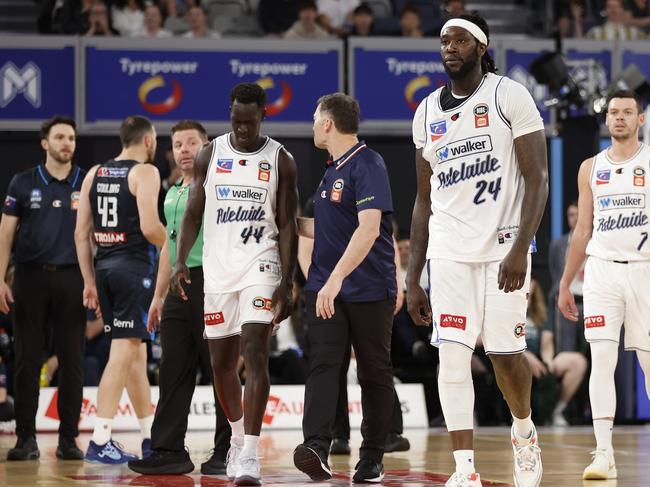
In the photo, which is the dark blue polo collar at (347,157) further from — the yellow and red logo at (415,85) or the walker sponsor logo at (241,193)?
the yellow and red logo at (415,85)

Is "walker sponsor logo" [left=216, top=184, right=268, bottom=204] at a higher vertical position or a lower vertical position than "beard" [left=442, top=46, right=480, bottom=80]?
lower

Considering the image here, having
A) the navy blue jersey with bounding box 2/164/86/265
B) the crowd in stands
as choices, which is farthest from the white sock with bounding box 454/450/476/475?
the crowd in stands

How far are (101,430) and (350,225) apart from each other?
2342 millimetres

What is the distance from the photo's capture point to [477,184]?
561cm

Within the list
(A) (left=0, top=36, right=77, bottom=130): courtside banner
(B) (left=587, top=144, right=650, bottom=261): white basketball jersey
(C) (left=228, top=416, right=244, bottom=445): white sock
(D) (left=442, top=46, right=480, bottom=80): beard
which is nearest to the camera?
(D) (left=442, top=46, right=480, bottom=80): beard

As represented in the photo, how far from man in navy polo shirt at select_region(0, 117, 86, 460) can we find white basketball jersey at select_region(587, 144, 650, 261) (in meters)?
3.43

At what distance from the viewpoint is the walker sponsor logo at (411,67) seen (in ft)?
44.7

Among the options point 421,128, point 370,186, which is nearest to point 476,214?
point 421,128

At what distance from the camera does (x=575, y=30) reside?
53.3ft

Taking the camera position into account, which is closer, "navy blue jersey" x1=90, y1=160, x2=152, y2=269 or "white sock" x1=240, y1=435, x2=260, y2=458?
"white sock" x1=240, y1=435, x2=260, y2=458

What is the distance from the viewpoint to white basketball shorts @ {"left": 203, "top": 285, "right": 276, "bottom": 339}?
6.42 metres

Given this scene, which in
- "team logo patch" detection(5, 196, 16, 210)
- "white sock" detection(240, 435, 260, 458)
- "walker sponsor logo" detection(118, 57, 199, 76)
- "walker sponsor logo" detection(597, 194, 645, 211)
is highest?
"walker sponsor logo" detection(118, 57, 199, 76)

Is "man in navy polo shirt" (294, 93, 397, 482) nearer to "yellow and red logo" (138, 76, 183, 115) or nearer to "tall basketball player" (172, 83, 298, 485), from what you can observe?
"tall basketball player" (172, 83, 298, 485)

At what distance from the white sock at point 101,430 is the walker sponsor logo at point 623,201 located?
3.36m
